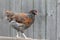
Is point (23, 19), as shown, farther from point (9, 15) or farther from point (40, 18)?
point (40, 18)

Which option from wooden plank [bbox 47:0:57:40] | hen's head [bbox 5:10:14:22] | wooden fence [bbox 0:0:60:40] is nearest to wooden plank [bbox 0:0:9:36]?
wooden fence [bbox 0:0:60:40]

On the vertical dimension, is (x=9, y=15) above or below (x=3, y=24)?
above

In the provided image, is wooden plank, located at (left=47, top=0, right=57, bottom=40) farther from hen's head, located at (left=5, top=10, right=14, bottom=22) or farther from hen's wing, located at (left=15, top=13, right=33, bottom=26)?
hen's head, located at (left=5, top=10, right=14, bottom=22)

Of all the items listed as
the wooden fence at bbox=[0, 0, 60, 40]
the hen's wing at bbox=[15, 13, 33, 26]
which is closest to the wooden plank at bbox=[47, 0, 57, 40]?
the wooden fence at bbox=[0, 0, 60, 40]

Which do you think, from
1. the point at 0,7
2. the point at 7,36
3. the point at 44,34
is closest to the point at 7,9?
the point at 0,7

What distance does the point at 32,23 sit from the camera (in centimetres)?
312

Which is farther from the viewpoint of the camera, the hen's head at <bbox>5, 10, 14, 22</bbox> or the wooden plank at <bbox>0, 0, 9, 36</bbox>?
the wooden plank at <bbox>0, 0, 9, 36</bbox>

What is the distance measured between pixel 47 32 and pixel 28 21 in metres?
0.38

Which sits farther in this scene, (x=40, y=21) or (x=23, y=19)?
(x=40, y=21)

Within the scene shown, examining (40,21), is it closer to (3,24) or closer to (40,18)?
(40,18)

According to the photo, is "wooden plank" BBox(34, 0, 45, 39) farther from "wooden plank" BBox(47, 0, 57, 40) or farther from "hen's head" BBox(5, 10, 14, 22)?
"hen's head" BBox(5, 10, 14, 22)

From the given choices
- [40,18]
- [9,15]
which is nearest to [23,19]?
[9,15]

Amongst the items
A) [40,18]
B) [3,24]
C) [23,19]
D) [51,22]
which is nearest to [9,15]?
[23,19]

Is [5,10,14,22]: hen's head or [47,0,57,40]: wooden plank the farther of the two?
[47,0,57,40]: wooden plank
